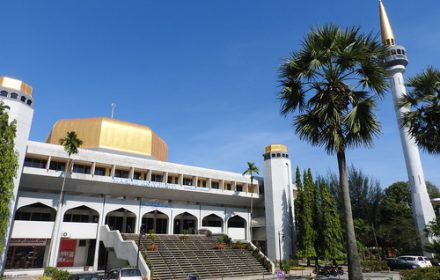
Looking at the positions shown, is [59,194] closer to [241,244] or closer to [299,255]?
[241,244]

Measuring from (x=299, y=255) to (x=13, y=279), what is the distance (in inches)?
1092

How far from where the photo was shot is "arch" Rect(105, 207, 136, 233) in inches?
1432

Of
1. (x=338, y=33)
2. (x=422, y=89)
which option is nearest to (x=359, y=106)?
(x=338, y=33)

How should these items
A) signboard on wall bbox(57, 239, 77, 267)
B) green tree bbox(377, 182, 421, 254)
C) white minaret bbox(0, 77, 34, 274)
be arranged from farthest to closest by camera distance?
green tree bbox(377, 182, 421, 254), signboard on wall bbox(57, 239, 77, 267), white minaret bbox(0, 77, 34, 274)

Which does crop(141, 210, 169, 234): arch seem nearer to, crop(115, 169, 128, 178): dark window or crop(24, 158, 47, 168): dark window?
crop(115, 169, 128, 178): dark window

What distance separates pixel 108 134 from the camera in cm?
4016

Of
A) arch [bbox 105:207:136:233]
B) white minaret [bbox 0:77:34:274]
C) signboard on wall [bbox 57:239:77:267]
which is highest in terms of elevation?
white minaret [bbox 0:77:34:274]

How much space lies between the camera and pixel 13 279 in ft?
80.7

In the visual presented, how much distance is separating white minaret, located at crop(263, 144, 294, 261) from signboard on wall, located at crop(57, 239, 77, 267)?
2286 cm

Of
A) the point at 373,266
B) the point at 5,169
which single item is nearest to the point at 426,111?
the point at 373,266

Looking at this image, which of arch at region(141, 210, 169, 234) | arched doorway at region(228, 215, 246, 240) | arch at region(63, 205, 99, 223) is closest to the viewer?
arch at region(63, 205, 99, 223)

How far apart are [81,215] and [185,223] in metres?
13.3

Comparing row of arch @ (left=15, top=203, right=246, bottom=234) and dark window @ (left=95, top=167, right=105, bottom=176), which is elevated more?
dark window @ (left=95, top=167, right=105, bottom=176)

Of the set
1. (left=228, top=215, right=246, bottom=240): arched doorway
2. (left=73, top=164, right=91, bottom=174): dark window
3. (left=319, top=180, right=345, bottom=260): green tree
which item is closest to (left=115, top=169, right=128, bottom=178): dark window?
(left=73, top=164, right=91, bottom=174): dark window
